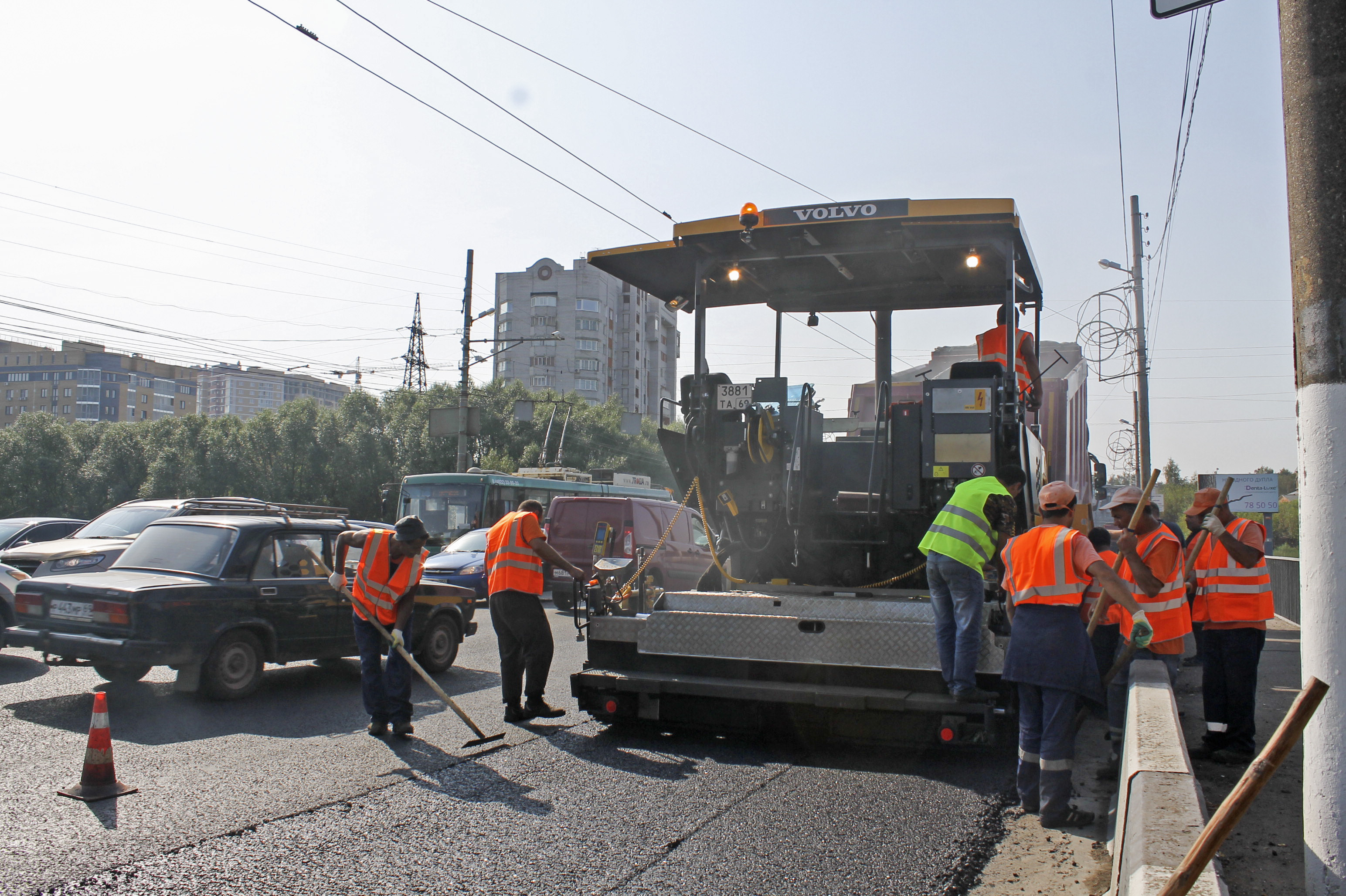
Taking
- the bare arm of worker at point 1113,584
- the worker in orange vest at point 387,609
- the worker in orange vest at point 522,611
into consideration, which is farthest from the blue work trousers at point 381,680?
the bare arm of worker at point 1113,584

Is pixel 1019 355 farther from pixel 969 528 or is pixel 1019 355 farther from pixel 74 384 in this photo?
pixel 74 384

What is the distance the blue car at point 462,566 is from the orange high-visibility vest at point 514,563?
8682mm

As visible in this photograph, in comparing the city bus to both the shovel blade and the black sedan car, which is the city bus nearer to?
the black sedan car

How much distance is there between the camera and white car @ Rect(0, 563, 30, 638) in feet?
33.0

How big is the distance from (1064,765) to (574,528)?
13.4 metres

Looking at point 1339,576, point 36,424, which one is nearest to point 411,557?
point 1339,576

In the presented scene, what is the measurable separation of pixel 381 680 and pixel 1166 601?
5.32 meters

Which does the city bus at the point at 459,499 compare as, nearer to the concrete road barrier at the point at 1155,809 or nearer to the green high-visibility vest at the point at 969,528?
the green high-visibility vest at the point at 969,528

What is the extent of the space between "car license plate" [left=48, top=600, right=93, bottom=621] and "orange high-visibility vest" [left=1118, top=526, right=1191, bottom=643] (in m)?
7.53

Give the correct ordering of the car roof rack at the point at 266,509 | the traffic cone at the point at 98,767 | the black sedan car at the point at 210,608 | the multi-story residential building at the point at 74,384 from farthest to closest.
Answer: the multi-story residential building at the point at 74,384, the car roof rack at the point at 266,509, the black sedan car at the point at 210,608, the traffic cone at the point at 98,767

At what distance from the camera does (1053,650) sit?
196 inches

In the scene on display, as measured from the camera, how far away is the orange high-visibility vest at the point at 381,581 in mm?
7121

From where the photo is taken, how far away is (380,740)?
6.70 meters

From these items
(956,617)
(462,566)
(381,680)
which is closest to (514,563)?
(381,680)
